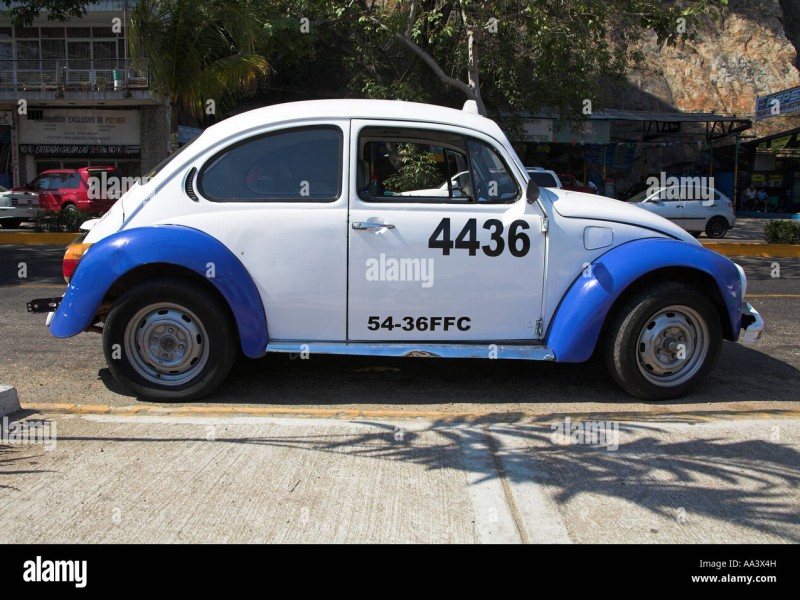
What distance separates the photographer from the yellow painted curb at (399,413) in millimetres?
4727

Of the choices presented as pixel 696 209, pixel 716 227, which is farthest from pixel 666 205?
pixel 716 227

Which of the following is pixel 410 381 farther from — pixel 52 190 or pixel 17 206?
pixel 52 190

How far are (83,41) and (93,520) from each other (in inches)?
1195

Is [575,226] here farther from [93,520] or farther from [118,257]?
[93,520]

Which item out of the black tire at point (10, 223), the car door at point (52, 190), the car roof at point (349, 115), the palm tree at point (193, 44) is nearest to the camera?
the car roof at point (349, 115)

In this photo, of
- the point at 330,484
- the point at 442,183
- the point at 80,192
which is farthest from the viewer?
the point at 80,192

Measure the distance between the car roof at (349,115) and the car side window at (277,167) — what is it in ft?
0.35

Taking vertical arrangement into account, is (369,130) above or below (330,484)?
above

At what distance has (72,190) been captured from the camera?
23.0m

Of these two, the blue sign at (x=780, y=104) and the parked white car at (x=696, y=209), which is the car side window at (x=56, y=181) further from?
the blue sign at (x=780, y=104)

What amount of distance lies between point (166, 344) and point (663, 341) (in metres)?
3.36

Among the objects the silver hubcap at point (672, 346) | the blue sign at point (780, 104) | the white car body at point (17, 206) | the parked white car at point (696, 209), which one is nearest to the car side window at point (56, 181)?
the white car body at point (17, 206)

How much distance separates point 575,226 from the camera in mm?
4977

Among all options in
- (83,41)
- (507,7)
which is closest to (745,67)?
(507,7)
